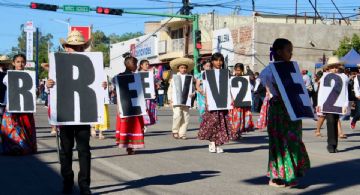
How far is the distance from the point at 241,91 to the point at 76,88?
8187 mm

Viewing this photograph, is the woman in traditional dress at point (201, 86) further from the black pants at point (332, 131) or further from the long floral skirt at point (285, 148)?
the long floral skirt at point (285, 148)

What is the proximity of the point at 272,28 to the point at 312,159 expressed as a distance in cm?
3075

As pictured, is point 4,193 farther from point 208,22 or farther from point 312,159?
point 208,22

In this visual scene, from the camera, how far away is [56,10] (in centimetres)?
3108

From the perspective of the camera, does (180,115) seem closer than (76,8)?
Yes

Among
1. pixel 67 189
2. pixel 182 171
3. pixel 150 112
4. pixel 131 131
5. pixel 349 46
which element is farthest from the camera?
pixel 349 46

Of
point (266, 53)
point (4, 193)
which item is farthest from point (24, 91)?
point (266, 53)

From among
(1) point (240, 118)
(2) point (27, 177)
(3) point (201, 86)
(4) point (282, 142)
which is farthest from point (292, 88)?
(1) point (240, 118)

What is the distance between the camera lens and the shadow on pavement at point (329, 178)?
8048 millimetres

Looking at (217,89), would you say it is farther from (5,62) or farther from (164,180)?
(5,62)

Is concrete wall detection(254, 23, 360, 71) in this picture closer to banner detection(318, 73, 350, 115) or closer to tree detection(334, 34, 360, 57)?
tree detection(334, 34, 360, 57)

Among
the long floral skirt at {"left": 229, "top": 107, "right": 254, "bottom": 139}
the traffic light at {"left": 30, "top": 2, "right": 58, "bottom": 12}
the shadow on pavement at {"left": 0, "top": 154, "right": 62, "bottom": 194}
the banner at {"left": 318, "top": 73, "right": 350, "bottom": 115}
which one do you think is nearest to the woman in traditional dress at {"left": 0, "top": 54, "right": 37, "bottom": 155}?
the shadow on pavement at {"left": 0, "top": 154, "right": 62, "bottom": 194}

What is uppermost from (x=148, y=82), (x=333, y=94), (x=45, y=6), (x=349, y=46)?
(x=45, y=6)

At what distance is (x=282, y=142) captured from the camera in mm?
7852
